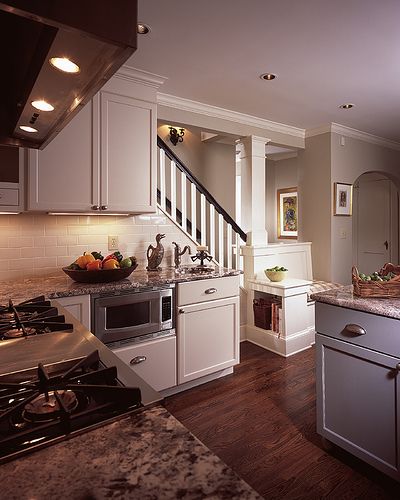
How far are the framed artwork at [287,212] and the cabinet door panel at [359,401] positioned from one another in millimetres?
4860

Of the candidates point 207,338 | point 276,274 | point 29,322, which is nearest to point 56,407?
point 29,322

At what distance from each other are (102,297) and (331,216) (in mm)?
3304

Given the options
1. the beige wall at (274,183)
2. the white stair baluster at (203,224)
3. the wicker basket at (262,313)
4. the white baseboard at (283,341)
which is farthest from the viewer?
the beige wall at (274,183)

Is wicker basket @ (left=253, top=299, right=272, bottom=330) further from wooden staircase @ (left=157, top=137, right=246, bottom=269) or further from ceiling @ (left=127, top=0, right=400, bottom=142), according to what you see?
ceiling @ (left=127, top=0, right=400, bottom=142)

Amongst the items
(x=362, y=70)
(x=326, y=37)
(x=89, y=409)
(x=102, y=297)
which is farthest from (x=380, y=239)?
(x=89, y=409)

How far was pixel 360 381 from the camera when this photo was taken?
5.80ft

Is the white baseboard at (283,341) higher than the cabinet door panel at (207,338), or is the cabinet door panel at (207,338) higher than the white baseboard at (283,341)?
the cabinet door panel at (207,338)

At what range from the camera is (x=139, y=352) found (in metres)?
2.48

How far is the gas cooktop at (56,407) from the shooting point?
1.94ft

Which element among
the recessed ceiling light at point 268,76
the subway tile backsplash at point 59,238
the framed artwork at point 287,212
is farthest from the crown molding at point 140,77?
the framed artwork at point 287,212

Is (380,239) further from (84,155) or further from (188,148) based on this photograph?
(84,155)

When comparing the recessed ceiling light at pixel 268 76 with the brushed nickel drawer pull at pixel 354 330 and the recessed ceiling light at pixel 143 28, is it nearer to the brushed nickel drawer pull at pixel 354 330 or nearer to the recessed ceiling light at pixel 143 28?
the recessed ceiling light at pixel 143 28

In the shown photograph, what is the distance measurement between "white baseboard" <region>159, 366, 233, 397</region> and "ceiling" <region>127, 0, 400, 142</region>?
253 centimetres

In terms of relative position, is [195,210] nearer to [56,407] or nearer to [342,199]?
[342,199]
